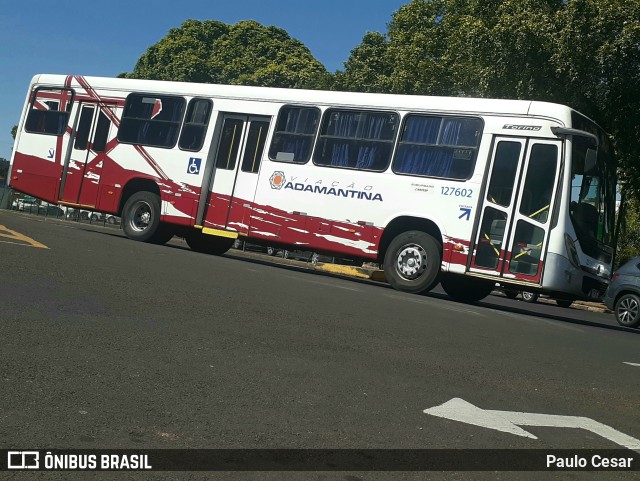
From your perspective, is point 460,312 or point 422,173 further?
point 422,173

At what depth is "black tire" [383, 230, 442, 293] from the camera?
13992 mm

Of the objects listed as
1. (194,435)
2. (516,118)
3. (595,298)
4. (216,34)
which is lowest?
(194,435)

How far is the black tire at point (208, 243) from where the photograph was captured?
18828 mm

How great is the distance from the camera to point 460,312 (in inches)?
458

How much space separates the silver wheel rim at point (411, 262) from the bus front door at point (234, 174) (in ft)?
11.1

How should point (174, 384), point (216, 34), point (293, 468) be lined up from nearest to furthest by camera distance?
point (293, 468) < point (174, 384) < point (216, 34)

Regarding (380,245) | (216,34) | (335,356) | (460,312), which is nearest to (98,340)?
(335,356)

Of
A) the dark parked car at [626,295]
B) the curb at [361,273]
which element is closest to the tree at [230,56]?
the curb at [361,273]

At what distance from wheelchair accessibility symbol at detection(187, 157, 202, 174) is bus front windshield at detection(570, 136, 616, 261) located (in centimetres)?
744

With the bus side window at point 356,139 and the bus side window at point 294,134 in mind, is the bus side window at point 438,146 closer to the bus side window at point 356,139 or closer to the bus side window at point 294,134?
the bus side window at point 356,139

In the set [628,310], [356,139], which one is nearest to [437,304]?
[356,139]

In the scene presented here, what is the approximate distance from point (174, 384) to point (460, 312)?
23.1 ft

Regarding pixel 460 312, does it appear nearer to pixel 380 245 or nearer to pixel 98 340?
pixel 380 245

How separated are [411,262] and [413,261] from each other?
43 mm
